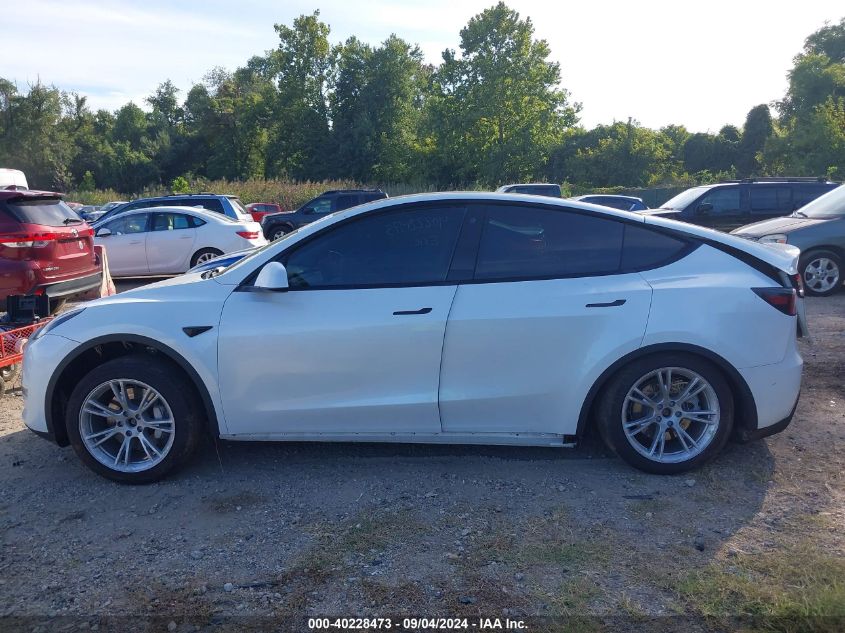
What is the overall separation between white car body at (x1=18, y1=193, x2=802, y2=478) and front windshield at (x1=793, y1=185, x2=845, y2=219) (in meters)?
7.40

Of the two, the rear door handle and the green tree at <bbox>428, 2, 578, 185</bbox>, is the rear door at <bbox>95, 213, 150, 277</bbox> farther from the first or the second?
the green tree at <bbox>428, 2, 578, 185</bbox>

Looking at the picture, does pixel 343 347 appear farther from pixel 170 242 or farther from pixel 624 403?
pixel 170 242

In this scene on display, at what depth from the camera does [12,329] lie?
636cm

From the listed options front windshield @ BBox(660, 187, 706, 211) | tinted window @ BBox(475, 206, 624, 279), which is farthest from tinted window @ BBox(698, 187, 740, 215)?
tinted window @ BBox(475, 206, 624, 279)

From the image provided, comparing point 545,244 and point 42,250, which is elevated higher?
point 545,244

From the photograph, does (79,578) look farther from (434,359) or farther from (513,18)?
(513,18)

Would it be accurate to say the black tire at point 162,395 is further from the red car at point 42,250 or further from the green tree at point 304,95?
the green tree at point 304,95

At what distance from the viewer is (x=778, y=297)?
402 centimetres

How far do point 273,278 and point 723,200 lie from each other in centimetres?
1198

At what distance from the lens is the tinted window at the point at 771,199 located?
13797mm

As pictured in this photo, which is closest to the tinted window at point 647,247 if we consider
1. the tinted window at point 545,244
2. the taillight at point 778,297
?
the tinted window at point 545,244

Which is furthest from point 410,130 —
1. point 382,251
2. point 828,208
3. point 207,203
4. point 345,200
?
point 382,251

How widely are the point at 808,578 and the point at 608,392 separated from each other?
137 centimetres

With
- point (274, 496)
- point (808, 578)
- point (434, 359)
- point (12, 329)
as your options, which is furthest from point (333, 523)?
point (12, 329)
